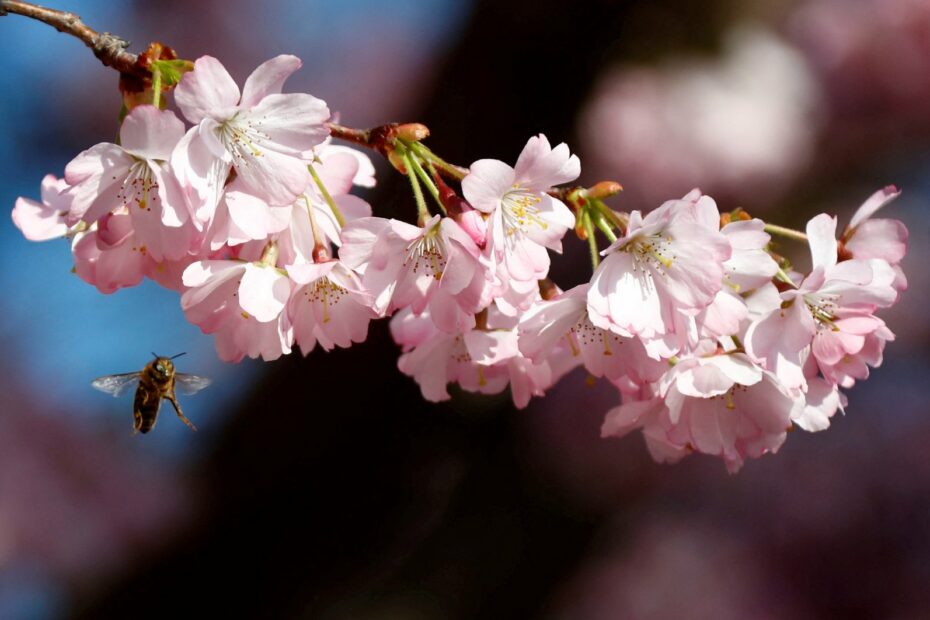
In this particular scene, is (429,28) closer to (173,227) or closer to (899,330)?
(899,330)

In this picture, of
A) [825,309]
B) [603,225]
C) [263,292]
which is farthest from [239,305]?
[825,309]

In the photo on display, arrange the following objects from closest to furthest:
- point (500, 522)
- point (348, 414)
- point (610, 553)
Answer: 1. point (348, 414)
2. point (500, 522)
3. point (610, 553)

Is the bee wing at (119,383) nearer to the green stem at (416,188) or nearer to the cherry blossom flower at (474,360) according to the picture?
the cherry blossom flower at (474,360)

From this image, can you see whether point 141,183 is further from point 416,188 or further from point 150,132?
point 416,188

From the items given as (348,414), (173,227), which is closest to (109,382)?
(173,227)

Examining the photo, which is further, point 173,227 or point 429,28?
point 429,28

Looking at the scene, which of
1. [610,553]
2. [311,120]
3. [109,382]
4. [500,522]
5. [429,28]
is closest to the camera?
[311,120]

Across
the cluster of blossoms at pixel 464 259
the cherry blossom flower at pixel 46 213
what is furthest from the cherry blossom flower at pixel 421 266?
the cherry blossom flower at pixel 46 213

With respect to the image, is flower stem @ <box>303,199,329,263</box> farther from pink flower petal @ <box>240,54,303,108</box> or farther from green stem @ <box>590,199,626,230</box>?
green stem @ <box>590,199,626,230</box>
